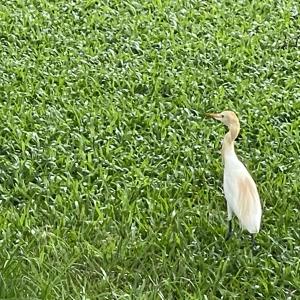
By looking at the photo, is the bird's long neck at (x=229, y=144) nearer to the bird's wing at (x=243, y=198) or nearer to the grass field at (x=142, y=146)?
the bird's wing at (x=243, y=198)

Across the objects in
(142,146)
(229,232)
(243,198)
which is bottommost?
(142,146)

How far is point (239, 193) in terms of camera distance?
3625 mm

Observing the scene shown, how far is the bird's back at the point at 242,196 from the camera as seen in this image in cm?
355

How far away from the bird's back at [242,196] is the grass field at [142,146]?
215 mm

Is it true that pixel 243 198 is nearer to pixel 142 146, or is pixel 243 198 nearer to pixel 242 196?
pixel 242 196

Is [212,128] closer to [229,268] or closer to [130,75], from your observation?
[130,75]

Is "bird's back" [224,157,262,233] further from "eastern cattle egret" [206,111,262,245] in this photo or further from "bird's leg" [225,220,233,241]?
"bird's leg" [225,220,233,241]

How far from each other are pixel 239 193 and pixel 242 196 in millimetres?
21

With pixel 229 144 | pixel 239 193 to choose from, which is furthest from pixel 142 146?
pixel 239 193

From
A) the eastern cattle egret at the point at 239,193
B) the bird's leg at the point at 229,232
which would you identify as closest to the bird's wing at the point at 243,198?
the eastern cattle egret at the point at 239,193

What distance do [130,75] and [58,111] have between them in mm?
630

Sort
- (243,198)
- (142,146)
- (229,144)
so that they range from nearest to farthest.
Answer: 1. (243,198)
2. (229,144)
3. (142,146)

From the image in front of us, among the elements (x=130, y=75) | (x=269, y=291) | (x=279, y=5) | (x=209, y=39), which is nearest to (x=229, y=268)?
(x=269, y=291)

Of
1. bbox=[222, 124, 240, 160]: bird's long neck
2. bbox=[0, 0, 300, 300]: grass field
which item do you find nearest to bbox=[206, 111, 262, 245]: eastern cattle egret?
bbox=[222, 124, 240, 160]: bird's long neck
